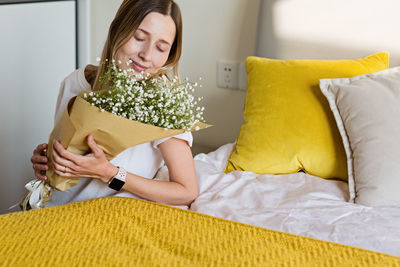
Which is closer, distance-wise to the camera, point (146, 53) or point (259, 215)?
point (259, 215)

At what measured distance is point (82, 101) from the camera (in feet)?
3.78

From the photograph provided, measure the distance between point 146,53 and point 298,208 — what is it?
61cm

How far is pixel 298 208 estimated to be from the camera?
4.33 ft

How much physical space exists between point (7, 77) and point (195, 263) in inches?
56.9

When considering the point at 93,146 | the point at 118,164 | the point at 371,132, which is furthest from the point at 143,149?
the point at 371,132

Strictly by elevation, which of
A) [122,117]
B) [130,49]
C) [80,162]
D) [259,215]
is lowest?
[259,215]

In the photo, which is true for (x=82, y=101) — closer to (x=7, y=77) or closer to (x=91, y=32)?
(x=7, y=77)

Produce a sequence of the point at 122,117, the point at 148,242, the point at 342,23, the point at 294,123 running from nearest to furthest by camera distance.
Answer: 1. the point at 148,242
2. the point at 122,117
3. the point at 294,123
4. the point at 342,23

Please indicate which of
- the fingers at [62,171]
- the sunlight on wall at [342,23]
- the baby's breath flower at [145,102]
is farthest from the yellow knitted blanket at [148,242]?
the sunlight on wall at [342,23]

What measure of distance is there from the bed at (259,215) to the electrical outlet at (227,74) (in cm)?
39

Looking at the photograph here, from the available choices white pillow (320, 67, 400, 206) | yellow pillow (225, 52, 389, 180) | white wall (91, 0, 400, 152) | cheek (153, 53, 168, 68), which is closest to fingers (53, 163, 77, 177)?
cheek (153, 53, 168, 68)

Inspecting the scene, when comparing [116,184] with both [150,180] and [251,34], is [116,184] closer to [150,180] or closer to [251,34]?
[150,180]

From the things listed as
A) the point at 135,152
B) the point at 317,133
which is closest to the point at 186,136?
the point at 135,152

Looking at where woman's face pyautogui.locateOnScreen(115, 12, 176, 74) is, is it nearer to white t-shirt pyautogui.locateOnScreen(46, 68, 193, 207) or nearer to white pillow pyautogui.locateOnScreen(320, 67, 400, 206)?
white t-shirt pyautogui.locateOnScreen(46, 68, 193, 207)
